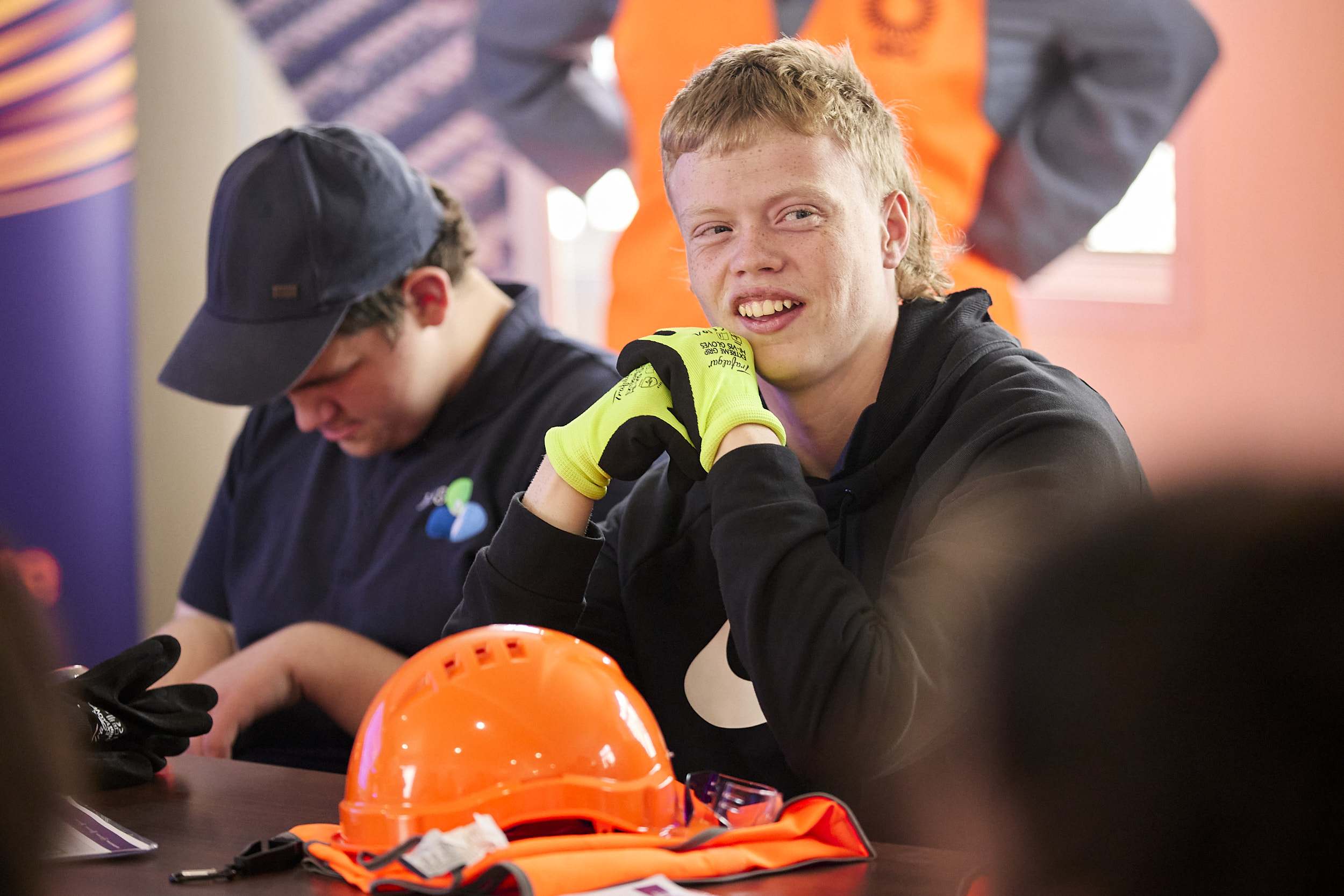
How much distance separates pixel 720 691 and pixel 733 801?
0.31 metres

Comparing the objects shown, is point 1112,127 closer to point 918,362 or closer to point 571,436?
point 918,362

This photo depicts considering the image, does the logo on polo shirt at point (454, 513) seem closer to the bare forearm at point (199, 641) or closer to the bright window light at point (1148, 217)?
the bare forearm at point (199, 641)

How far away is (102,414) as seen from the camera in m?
2.63

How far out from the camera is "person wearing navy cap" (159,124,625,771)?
157cm

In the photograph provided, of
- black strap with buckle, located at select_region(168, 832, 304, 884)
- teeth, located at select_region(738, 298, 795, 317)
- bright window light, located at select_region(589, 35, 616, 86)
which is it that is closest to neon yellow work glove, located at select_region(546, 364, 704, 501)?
teeth, located at select_region(738, 298, 795, 317)

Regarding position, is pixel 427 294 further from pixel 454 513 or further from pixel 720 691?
pixel 720 691

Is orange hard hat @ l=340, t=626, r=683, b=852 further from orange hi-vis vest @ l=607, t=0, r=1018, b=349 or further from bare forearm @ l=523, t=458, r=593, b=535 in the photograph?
orange hi-vis vest @ l=607, t=0, r=1018, b=349

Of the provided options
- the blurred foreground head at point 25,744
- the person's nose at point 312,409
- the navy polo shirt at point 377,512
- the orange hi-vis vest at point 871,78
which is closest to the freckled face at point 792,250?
the navy polo shirt at point 377,512

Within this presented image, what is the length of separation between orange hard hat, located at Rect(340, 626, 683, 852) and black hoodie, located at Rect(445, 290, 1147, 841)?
18 centimetres

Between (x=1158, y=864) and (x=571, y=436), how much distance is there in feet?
3.02

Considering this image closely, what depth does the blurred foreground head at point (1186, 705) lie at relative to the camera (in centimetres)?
37

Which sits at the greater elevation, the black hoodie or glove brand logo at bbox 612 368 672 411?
glove brand logo at bbox 612 368 672 411

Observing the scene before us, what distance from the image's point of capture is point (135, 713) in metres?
1.20

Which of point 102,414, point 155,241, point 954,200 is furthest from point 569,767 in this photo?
point 155,241
